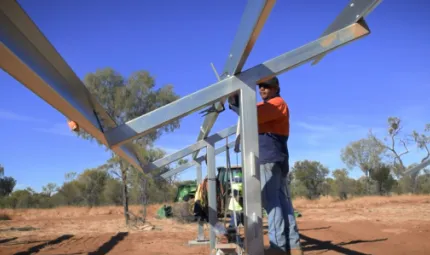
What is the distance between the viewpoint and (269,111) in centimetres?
269

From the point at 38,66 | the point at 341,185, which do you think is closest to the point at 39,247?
the point at 38,66

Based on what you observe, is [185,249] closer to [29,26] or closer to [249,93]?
[249,93]

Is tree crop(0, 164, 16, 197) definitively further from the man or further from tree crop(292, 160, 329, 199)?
the man

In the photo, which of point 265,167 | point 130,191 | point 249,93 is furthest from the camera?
point 130,191

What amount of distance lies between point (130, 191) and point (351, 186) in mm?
22353

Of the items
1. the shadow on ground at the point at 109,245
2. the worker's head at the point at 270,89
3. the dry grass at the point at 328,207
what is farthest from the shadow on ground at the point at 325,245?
the dry grass at the point at 328,207

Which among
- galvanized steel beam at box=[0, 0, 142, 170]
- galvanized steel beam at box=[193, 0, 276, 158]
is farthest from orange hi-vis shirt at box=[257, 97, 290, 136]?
galvanized steel beam at box=[0, 0, 142, 170]

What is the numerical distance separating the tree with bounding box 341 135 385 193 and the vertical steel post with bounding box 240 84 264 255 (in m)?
36.7

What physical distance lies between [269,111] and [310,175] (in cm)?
3724

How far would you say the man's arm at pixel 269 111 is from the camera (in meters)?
2.68

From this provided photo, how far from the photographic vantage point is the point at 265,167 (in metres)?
2.72

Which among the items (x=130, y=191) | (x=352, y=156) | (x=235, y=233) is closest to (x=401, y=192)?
(x=352, y=156)

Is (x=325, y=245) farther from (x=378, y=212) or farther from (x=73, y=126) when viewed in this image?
(x=378, y=212)

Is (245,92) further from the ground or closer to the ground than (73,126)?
further from the ground
